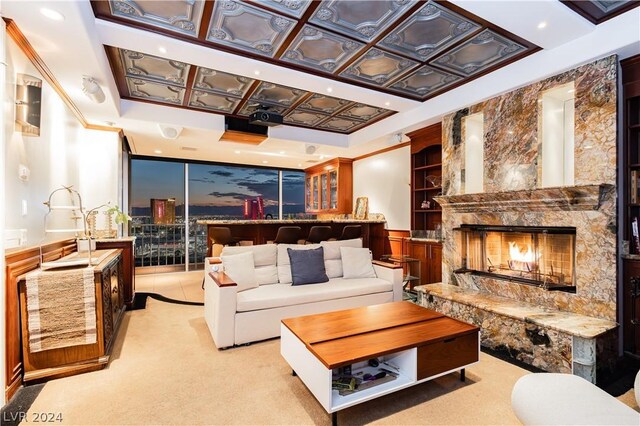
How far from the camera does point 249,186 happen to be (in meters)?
9.09

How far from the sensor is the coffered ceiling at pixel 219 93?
3445mm

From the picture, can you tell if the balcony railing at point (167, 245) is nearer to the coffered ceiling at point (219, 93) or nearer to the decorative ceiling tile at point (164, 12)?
the coffered ceiling at point (219, 93)

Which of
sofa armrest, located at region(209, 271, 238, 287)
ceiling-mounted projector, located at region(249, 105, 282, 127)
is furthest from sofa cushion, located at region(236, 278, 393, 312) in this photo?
ceiling-mounted projector, located at region(249, 105, 282, 127)

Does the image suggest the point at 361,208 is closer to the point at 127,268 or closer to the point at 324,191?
the point at 324,191

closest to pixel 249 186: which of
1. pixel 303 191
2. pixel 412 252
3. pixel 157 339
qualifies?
pixel 303 191

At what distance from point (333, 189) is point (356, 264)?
3.83 m

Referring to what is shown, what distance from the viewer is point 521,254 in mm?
3637

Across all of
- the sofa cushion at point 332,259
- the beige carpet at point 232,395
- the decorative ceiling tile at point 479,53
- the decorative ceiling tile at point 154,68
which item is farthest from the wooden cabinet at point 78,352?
the decorative ceiling tile at point 479,53

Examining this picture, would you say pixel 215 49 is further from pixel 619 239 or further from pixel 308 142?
pixel 619 239

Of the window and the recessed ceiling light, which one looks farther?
the window

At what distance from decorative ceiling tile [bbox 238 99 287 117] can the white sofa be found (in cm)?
214

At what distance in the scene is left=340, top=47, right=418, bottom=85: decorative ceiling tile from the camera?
10.7 ft

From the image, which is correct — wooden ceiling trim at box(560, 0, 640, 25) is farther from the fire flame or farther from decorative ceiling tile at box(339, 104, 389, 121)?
decorative ceiling tile at box(339, 104, 389, 121)

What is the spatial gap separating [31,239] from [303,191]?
7.30 metres
